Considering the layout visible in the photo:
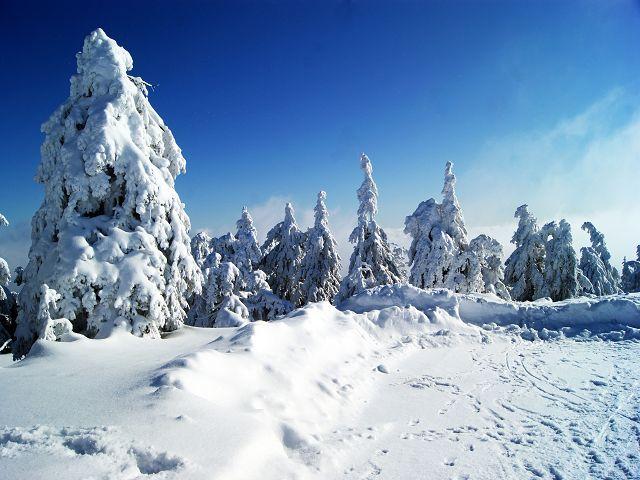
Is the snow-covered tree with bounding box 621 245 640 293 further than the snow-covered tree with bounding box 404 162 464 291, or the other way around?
the snow-covered tree with bounding box 621 245 640 293

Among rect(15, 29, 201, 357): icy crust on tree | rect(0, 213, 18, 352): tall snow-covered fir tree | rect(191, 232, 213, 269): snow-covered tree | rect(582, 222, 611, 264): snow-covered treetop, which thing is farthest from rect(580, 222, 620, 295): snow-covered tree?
rect(0, 213, 18, 352): tall snow-covered fir tree

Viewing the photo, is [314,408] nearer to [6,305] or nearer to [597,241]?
[6,305]

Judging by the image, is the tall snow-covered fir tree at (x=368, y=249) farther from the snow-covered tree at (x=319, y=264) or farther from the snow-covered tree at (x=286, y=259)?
the snow-covered tree at (x=286, y=259)

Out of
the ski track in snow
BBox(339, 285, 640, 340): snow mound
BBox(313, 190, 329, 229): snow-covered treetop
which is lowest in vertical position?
the ski track in snow

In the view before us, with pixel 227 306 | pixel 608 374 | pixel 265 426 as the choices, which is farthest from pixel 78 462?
pixel 227 306

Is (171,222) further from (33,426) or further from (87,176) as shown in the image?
(33,426)

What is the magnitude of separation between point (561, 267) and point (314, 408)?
2564cm

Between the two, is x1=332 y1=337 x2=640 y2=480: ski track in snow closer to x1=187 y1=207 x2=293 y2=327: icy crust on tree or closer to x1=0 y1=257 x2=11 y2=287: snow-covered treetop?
x1=187 y1=207 x2=293 y2=327: icy crust on tree

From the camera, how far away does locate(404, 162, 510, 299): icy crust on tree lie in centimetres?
2145

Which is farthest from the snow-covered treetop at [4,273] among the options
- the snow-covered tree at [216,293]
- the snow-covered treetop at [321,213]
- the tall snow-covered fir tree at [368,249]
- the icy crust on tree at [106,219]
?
the snow-covered treetop at [321,213]

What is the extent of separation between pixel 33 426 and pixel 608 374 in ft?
30.6

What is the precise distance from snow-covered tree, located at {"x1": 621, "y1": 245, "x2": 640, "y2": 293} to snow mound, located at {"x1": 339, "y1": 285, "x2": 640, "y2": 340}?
29.1 meters

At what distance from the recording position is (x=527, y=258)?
27375 mm

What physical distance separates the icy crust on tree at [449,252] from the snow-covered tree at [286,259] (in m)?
9.33
